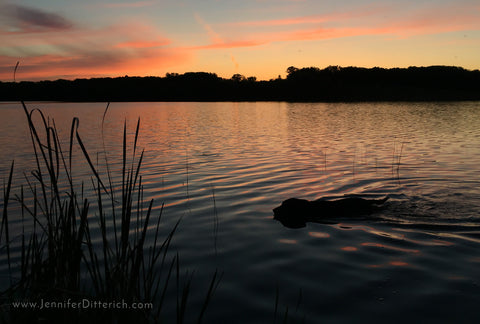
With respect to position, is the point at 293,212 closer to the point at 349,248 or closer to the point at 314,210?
the point at 314,210

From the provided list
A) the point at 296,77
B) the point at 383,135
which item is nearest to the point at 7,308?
the point at 383,135

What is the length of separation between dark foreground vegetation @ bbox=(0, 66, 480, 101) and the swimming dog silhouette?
91.1 meters

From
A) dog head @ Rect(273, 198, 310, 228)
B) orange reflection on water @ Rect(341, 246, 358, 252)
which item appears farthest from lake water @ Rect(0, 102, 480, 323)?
dog head @ Rect(273, 198, 310, 228)

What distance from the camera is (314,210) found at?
285 inches

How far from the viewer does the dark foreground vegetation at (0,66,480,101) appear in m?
99.6

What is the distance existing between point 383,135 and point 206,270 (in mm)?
20171

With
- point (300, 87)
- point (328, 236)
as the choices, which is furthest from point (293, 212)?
point (300, 87)

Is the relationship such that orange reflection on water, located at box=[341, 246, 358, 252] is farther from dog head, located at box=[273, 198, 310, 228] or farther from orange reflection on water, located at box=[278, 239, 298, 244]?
dog head, located at box=[273, 198, 310, 228]

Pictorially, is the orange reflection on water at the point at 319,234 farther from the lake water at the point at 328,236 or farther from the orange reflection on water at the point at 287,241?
A: the orange reflection on water at the point at 287,241

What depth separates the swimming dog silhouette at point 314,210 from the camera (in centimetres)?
708

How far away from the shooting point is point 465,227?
668cm

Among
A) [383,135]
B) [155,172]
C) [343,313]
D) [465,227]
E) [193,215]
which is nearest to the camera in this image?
[343,313]

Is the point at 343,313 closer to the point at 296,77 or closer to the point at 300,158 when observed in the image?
the point at 300,158

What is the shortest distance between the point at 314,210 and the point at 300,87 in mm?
113029
